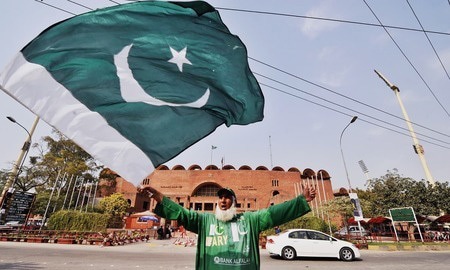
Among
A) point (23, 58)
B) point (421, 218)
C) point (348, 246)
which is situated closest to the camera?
point (23, 58)

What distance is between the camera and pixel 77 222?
83.1 ft

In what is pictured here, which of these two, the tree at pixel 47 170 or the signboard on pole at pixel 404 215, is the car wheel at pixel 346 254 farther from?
the tree at pixel 47 170

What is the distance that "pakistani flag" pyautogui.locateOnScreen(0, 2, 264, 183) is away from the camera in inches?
121

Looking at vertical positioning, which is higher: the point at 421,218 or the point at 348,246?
the point at 421,218

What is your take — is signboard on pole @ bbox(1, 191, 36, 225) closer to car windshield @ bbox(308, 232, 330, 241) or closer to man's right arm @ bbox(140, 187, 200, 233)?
car windshield @ bbox(308, 232, 330, 241)

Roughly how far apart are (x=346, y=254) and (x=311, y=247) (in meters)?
1.62

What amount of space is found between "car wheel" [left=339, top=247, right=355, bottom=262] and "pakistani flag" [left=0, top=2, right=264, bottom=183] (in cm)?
1138

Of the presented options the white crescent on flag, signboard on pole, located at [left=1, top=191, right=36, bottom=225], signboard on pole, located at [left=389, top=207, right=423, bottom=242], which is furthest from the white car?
signboard on pole, located at [left=1, top=191, right=36, bottom=225]

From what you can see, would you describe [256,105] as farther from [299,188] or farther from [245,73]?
[299,188]

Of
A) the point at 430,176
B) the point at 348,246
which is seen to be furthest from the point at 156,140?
the point at 430,176

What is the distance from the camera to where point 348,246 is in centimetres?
1257

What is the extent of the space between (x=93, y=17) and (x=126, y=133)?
4.82 ft

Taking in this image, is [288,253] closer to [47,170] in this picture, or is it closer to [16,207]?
[16,207]

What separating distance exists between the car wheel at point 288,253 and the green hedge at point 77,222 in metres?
18.9
